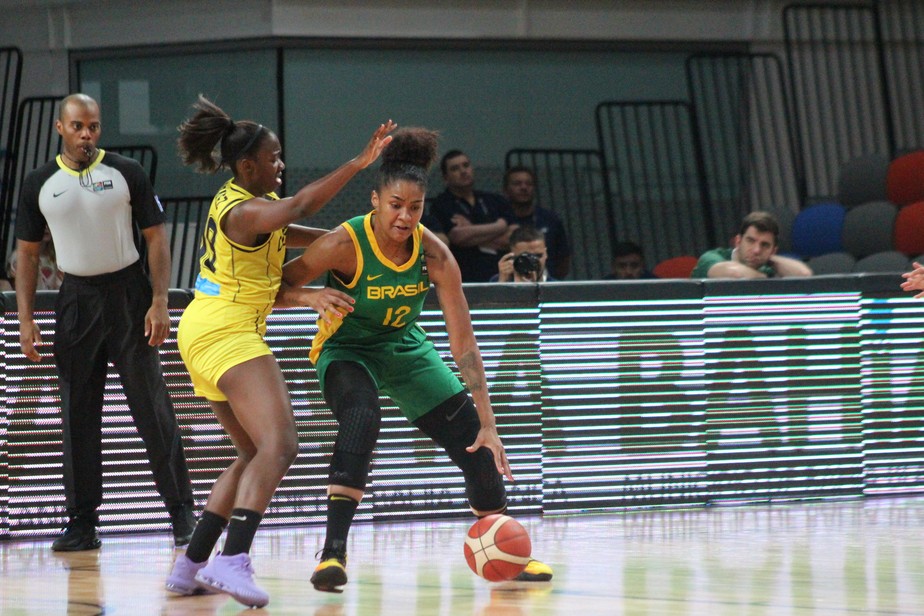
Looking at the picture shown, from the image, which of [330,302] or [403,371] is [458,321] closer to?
[403,371]

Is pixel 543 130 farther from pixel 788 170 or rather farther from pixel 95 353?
pixel 95 353

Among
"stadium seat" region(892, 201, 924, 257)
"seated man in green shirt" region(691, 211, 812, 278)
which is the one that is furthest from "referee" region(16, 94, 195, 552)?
"stadium seat" region(892, 201, 924, 257)

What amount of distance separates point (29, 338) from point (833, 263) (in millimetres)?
5965

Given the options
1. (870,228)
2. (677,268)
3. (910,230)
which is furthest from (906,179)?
(677,268)

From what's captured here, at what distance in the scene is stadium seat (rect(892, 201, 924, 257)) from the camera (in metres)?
10.0

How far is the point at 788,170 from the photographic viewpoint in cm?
1252

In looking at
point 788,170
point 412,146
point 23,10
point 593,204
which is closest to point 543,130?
point 593,204

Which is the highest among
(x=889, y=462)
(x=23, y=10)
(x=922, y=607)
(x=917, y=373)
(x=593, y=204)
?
(x=23, y=10)

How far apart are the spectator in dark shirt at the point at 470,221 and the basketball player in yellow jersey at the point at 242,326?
11.8ft

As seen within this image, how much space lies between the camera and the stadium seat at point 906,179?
34.6 ft

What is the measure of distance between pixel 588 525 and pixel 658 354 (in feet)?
3.47

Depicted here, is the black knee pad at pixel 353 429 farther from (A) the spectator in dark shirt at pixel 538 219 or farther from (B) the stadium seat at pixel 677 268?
(B) the stadium seat at pixel 677 268

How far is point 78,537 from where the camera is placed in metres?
6.50

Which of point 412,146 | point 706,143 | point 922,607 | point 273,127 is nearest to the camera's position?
point 922,607
